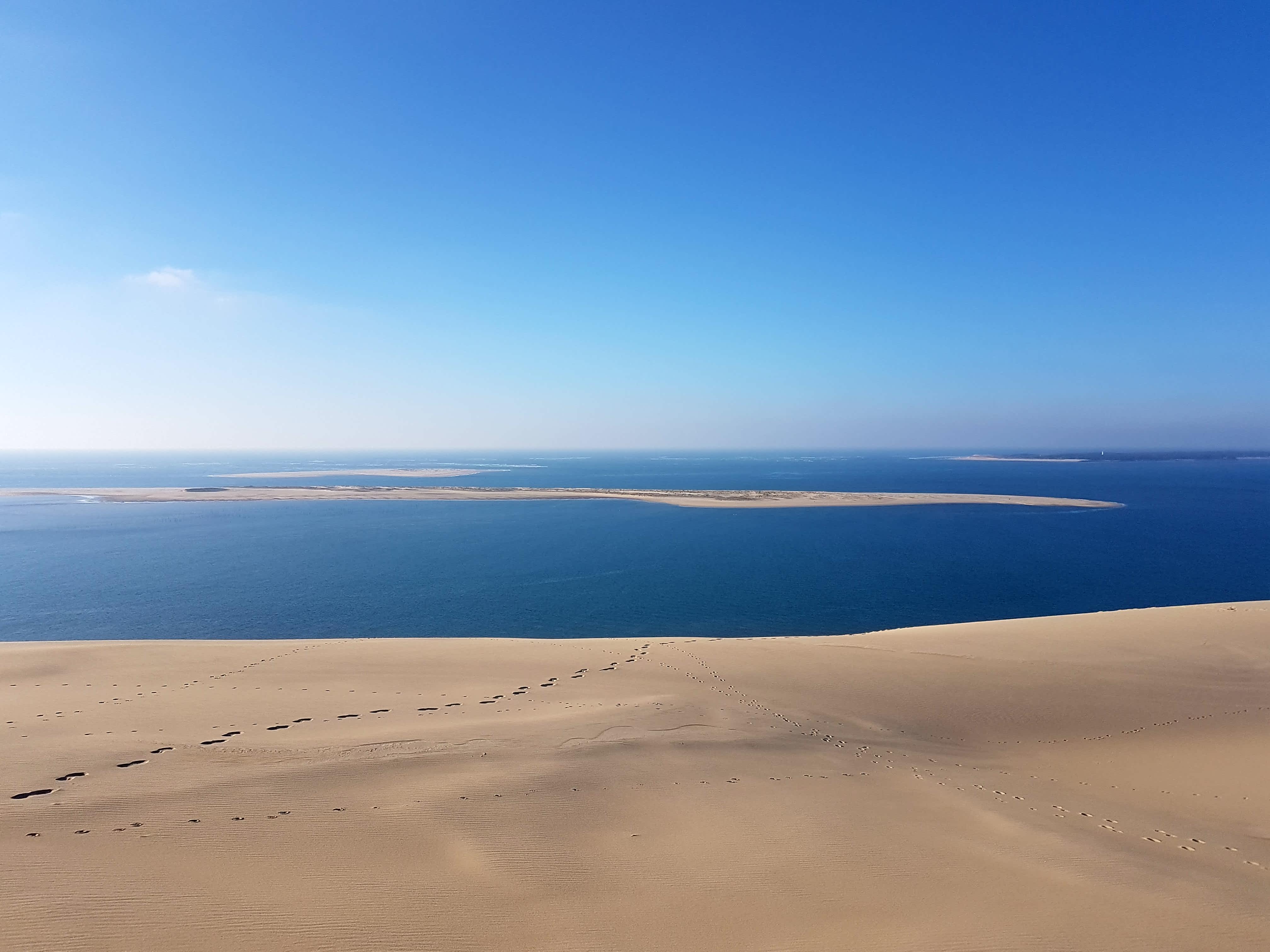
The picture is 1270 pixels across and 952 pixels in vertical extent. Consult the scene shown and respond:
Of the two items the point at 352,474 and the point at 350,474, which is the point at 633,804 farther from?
the point at 350,474

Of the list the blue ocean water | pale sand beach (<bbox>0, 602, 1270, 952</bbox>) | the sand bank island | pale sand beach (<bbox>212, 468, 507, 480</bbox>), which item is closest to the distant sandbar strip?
pale sand beach (<bbox>212, 468, 507, 480</bbox>)

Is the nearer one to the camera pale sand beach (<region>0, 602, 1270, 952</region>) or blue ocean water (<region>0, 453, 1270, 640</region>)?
pale sand beach (<region>0, 602, 1270, 952</region>)

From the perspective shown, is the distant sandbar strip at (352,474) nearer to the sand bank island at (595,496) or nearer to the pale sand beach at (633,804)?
the sand bank island at (595,496)

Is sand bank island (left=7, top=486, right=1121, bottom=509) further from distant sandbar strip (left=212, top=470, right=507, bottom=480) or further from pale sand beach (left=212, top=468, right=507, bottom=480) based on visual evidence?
pale sand beach (left=212, top=468, right=507, bottom=480)

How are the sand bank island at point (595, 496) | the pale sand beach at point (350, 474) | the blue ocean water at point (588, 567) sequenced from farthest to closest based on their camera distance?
the pale sand beach at point (350, 474), the sand bank island at point (595, 496), the blue ocean water at point (588, 567)

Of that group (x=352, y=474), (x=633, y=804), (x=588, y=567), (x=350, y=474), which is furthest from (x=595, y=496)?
(x=350, y=474)

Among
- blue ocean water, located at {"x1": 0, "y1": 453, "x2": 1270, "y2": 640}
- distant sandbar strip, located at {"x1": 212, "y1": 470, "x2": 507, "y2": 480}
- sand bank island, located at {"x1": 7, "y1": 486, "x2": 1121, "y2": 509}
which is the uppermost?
distant sandbar strip, located at {"x1": 212, "y1": 470, "x2": 507, "y2": 480}

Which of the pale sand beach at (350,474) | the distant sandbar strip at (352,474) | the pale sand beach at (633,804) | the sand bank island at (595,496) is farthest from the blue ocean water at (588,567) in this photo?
the pale sand beach at (350,474)
